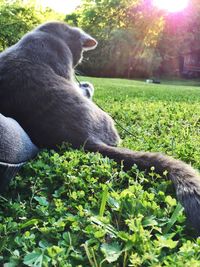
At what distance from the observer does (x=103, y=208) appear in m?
1.88

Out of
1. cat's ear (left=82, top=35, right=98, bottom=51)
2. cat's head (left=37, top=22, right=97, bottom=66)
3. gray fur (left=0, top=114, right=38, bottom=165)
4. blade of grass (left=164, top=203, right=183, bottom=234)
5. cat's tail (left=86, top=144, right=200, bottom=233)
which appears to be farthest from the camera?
cat's ear (left=82, top=35, right=98, bottom=51)

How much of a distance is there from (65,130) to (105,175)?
33.0 inches

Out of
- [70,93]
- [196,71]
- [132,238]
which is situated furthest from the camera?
[196,71]

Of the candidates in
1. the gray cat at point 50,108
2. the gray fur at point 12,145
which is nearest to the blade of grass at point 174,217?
the gray cat at point 50,108

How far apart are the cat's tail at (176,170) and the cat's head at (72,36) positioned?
68.2 inches

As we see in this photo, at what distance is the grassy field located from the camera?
1.56m

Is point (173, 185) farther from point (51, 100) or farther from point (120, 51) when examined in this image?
point (120, 51)

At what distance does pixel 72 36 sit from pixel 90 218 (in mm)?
3100

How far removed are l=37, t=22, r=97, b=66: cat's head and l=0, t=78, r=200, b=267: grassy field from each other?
184 cm

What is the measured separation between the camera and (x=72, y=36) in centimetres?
458

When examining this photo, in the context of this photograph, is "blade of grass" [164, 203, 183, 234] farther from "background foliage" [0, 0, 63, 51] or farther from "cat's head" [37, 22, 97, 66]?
"background foliage" [0, 0, 63, 51]

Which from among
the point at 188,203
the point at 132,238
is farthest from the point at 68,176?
the point at 132,238

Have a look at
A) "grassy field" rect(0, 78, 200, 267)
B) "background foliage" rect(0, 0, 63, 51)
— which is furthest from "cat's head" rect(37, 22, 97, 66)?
"background foliage" rect(0, 0, 63, 51)

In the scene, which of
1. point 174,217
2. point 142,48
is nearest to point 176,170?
point 174,217
